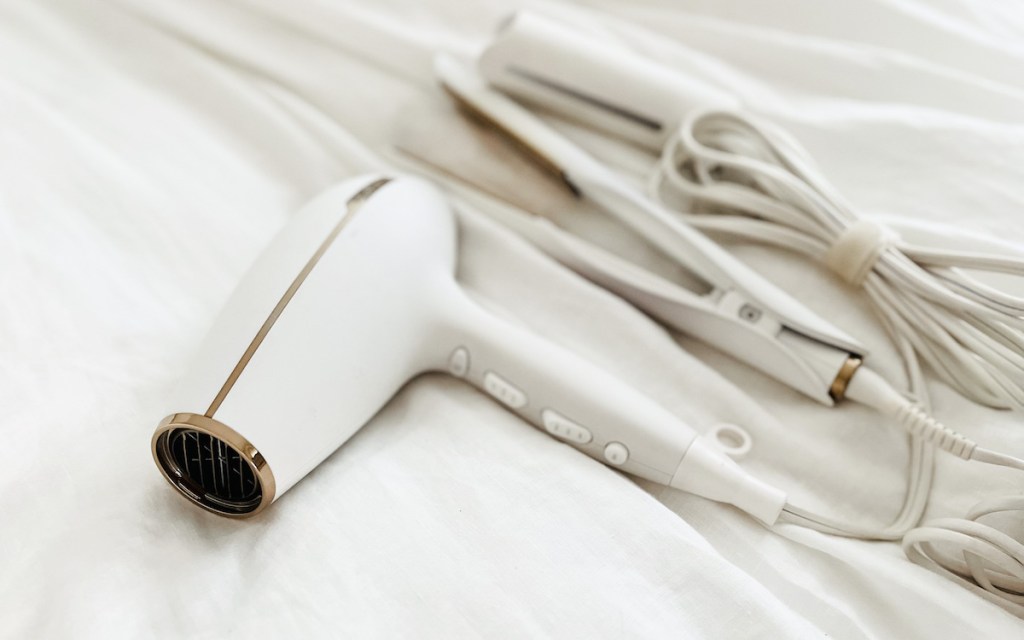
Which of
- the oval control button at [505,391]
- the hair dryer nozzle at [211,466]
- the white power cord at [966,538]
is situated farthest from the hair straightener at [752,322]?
the hair dryer nozzle at [211,466]

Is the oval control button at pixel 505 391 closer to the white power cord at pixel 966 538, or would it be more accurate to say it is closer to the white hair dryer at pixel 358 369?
the white hair dryer at pixel 358 369

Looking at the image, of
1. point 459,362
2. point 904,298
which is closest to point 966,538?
point 904,298

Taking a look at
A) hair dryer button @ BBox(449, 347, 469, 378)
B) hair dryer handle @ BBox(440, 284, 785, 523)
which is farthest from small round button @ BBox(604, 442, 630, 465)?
hair dryer button @ BBox(449, 347, 469, 378)

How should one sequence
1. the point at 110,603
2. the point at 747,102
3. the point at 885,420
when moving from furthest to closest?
the point at 747,102 → the point at 885,420 → the point at 110,603

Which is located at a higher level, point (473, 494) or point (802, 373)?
point (802, 373)

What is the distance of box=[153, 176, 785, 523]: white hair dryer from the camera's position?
1.51ft

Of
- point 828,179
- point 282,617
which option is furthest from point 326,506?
point 828,179

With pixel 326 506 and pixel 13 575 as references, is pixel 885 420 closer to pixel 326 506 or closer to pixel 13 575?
pixel 326 506

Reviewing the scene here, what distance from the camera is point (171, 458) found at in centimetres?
47

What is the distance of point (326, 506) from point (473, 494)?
0.08 m

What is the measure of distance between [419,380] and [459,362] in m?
0.04

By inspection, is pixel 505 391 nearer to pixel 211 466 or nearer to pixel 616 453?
pixel 616 453

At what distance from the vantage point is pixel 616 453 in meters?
0.52

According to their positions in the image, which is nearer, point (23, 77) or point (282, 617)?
point (282, 617)
